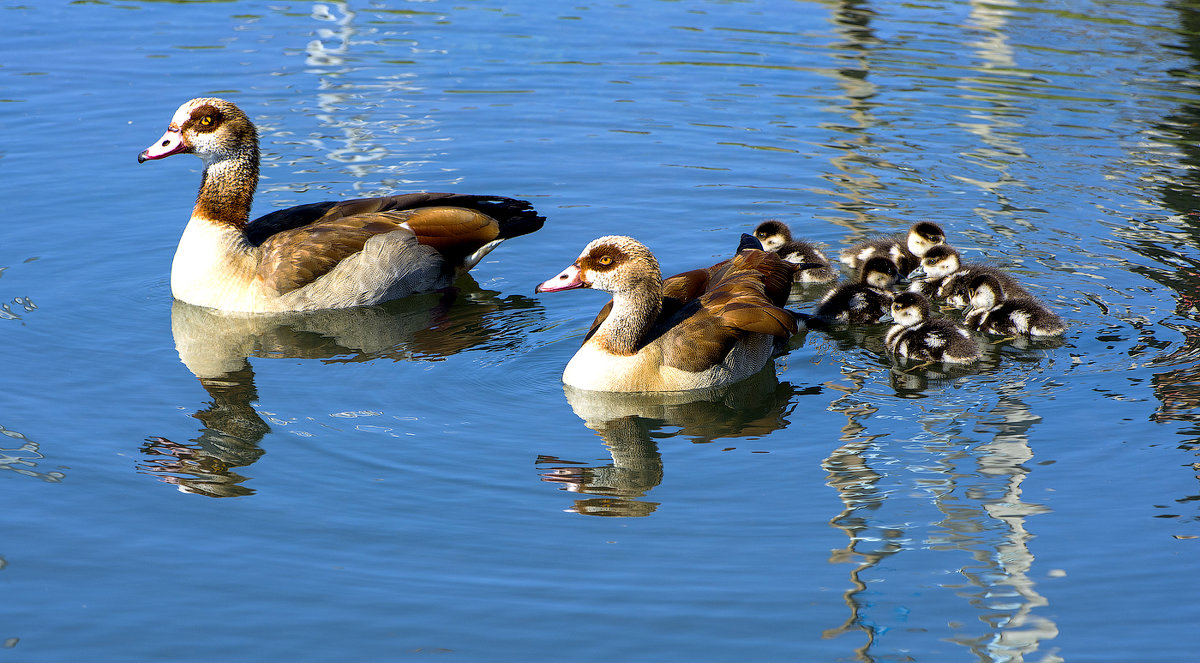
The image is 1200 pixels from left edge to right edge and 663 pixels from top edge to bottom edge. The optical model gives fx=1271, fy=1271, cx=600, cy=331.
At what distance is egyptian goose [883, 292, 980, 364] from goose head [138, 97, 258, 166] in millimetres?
5084

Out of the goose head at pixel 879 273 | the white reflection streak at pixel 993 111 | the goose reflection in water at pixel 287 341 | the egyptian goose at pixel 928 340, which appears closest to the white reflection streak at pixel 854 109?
the white reflection streak at pixel 993 111

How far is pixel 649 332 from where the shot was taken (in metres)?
8.20

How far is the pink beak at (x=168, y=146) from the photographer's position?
31.4 feet

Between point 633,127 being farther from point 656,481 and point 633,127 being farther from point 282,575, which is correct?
point 282,575

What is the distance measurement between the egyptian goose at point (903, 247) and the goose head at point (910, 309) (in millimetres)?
1033

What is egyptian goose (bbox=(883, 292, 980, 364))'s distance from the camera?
27.4 ft

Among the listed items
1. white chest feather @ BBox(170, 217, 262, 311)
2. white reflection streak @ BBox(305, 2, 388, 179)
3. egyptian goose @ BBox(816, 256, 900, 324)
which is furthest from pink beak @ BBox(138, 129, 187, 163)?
egyptian goose @ BBox(816, 256, 900, 324)

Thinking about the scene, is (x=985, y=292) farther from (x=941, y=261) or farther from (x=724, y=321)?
(x=724, y=321)

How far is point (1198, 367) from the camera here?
26.4 ft

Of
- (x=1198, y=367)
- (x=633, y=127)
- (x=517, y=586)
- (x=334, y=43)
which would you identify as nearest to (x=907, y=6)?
(x=633, y=127)

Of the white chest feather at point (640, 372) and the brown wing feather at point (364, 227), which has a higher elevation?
the brown wing feather at point (364, 227)

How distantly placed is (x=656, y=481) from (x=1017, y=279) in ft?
14.2

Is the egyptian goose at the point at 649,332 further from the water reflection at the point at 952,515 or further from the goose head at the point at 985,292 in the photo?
the goose head at the point at 985,292

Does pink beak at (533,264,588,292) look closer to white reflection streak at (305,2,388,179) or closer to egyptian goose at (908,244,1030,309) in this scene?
egyptian goose at (908,244,1030,309)
